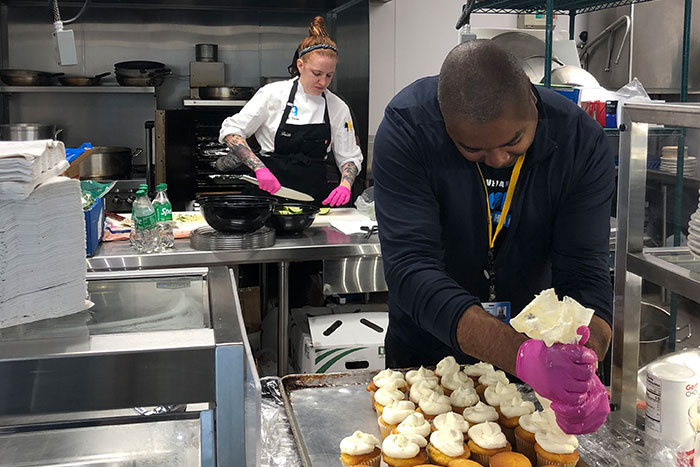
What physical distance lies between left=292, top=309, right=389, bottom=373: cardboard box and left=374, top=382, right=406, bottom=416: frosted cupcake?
5.61ft

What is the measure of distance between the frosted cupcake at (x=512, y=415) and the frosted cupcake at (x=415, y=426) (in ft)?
0.62

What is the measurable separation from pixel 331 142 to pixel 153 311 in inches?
147

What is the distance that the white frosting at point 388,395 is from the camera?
1673 millimetres

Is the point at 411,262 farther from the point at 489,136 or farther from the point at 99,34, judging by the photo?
the point at 99,34

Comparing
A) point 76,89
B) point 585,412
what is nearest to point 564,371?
point 585,412

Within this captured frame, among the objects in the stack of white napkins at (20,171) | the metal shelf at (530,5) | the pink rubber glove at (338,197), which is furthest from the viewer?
the pink rubber glove at (338,197)

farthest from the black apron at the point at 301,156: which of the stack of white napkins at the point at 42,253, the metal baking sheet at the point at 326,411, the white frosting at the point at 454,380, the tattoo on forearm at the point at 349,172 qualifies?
the stack of white napkins at the point at 42,253

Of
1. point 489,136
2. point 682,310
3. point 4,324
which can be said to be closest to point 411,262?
point 489,136

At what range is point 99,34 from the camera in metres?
6.23

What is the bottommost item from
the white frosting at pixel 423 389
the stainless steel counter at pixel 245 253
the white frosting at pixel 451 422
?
the white frosting at pixel 451 422

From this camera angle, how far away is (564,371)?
1.33 m

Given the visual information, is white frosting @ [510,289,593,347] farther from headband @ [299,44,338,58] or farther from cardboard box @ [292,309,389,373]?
headband @ [299,44,338,58]

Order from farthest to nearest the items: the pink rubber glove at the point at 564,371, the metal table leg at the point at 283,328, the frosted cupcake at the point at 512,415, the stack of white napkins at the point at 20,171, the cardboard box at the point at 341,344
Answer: the metal table leg at the point at 283,328, the cardboard box at the point at 341,344, the frosted cupcake at the point at 512,415, the pink rubber glove at the point at 564,371, the stack of white napkins at the point at 20,171

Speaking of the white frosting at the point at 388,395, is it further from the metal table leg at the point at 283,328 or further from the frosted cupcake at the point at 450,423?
the metal table leg at the point at 283,328
